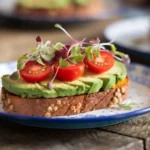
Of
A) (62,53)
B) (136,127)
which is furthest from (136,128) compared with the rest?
(62,53)

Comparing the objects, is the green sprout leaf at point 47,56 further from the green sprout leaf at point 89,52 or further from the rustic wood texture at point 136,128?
the rustic wood texture at point 136,128

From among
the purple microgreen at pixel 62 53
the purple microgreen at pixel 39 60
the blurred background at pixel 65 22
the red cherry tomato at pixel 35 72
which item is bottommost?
the blurred background at pixel 65 22

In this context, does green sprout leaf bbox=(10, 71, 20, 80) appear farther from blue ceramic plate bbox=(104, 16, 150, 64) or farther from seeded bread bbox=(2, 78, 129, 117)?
blue ceramic plate bbox=(104, 16, 150, 64)

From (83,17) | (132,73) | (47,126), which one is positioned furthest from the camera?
(83,17)

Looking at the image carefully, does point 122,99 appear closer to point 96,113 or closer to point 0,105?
point 96,113

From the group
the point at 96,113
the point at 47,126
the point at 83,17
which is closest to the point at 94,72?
the point at 96,113

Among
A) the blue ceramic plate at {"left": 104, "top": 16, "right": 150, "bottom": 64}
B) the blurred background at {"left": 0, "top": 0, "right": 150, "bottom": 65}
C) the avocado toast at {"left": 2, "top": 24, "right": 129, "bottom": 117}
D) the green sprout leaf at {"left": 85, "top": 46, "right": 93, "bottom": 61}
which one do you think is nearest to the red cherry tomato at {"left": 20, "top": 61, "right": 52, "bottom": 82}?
the avocado toast at {"left": 2, "top": 24, "right": 129, "bottom": 117}

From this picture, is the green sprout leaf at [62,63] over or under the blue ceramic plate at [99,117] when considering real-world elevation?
over

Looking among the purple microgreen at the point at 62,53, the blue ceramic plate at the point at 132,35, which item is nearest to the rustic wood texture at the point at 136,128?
the purple microgreen at the point at 62,53
